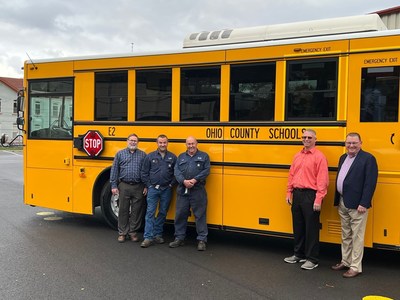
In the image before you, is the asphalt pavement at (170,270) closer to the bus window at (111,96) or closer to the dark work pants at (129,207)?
the dark work pants at (129,207)

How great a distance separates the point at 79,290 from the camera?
433 cm

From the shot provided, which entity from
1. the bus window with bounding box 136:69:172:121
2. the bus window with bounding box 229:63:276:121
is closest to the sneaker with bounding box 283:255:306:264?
→ the bus window with bounding box 229:63:276:121

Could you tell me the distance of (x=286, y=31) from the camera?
5.70 metres

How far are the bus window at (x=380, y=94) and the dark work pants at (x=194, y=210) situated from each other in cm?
231

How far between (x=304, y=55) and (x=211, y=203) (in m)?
2.35

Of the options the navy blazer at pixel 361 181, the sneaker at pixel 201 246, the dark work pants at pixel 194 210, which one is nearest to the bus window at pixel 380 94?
the navy blazer at pixel 361 181

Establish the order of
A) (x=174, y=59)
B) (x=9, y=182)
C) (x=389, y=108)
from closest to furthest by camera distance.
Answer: (x=389, y=108) < (x=174, y=59) < (x=9, y=182)

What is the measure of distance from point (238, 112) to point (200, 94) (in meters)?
0.63

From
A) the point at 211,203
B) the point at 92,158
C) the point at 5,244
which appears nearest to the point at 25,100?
the point at 92,158

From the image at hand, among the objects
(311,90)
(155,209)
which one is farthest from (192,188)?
(311,90)

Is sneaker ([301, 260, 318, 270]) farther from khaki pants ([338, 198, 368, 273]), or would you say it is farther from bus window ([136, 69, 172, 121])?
bus window ([136, 69, 172, 121])

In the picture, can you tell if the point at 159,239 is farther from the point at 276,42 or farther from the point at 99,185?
the point at 276,42

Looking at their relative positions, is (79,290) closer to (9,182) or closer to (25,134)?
(25,134)

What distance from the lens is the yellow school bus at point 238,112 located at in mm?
4984
